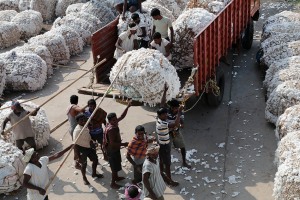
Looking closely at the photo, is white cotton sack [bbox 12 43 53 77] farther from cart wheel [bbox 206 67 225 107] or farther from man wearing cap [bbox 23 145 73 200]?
man wearing cap [bbox 23 145 73 200]

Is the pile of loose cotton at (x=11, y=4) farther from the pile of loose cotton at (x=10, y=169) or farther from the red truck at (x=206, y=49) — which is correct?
the pile of loose cotton at (x=10, y=169)

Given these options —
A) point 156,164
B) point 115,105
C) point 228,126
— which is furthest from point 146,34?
point 156,164

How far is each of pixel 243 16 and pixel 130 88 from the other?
541 centimetres

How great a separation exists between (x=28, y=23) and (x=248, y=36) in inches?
308

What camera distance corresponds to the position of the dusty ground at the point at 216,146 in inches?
311

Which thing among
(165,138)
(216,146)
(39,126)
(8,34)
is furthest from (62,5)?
(165,138)

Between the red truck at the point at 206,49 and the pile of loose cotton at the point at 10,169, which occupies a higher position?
the red truck at the point at 206,49

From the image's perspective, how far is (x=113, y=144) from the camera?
7.62 metres

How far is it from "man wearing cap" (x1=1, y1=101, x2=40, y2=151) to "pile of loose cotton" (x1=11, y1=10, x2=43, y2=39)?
27.0ft

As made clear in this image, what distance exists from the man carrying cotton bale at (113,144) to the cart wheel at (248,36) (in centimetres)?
721

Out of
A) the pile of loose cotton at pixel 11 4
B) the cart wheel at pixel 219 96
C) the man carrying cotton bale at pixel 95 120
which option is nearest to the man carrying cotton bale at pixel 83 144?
the man carrying cotton bale at pixel 95 120

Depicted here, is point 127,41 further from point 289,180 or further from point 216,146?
point 289,180

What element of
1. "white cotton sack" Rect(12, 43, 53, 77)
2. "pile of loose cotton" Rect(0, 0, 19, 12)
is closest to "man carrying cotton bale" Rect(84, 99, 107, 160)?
"white cotton sack" Rect(12, 43, 53, 77)

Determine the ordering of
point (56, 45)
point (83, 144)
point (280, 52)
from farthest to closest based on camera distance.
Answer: point (56, 45) < point (280, 52) < point (83, 144)
